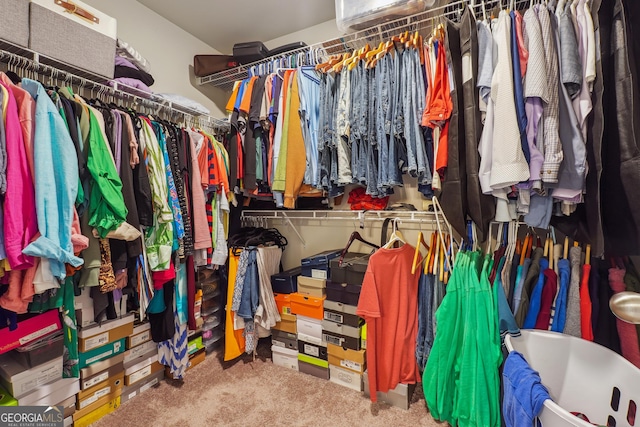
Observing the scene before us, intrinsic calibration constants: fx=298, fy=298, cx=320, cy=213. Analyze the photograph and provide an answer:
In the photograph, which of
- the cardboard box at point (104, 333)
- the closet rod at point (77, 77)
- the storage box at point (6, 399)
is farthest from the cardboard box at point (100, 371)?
the closet rod at point (77, 77)

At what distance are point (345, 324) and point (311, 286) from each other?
0.31m

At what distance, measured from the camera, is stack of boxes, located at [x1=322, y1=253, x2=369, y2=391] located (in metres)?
1.68

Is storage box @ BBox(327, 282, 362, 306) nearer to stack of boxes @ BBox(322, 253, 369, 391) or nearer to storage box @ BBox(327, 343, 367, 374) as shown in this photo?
stack of boxes @ BBox(322, 253, 369, 391)

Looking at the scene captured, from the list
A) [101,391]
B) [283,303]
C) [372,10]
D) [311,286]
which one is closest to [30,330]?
[101,391]

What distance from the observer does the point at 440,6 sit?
1514mm

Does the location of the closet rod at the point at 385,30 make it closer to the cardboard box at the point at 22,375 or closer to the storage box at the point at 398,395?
the storage box at the point at 398,395

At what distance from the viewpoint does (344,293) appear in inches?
67.5

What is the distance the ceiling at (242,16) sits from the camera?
2076 mm

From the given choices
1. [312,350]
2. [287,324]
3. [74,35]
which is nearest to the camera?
[74,35]

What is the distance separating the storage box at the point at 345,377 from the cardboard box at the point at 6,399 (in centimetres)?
143

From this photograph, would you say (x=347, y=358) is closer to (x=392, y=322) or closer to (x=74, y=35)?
(x=392, y=322)

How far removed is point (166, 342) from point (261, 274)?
2.21ft

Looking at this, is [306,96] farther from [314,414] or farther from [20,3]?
[314,414]

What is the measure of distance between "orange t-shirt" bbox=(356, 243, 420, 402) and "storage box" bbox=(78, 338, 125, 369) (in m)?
1.30
